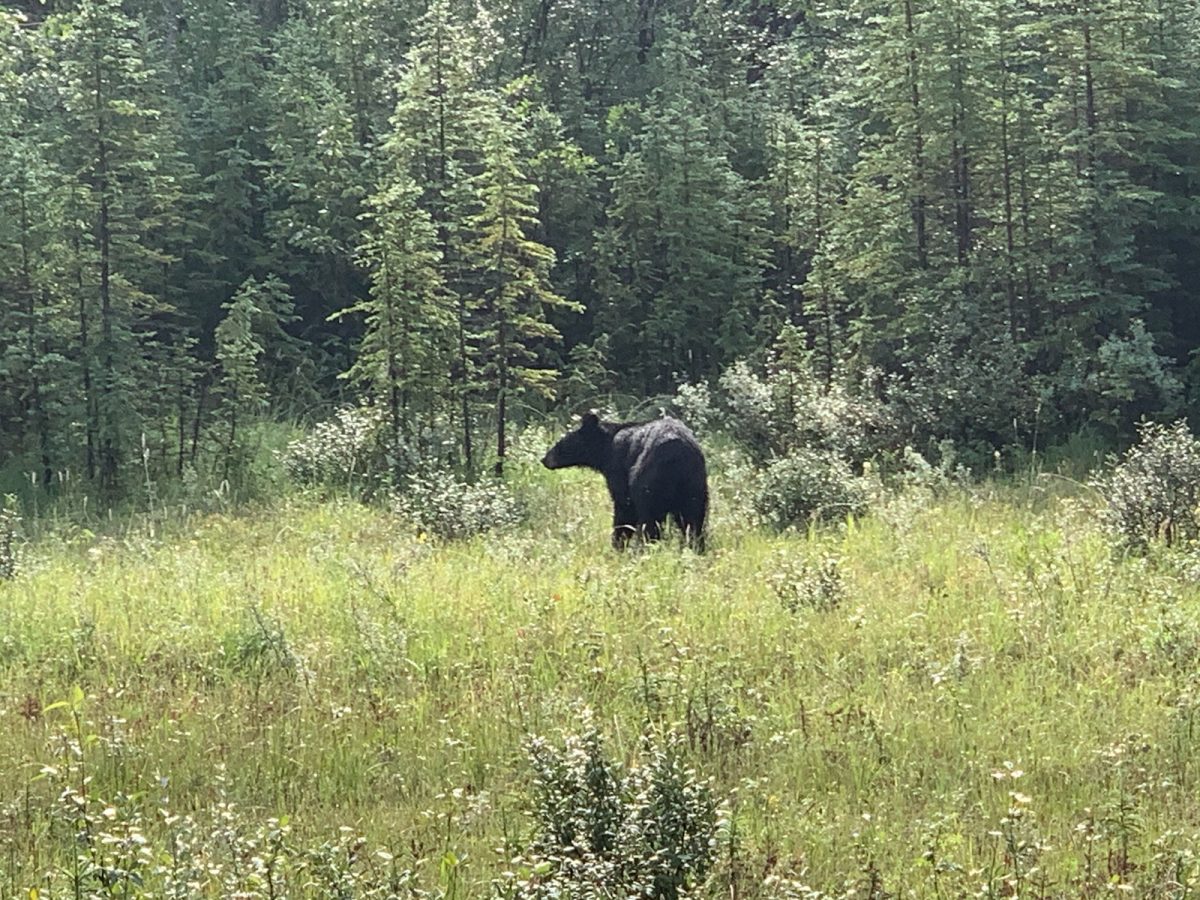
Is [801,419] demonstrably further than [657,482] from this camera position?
Yes

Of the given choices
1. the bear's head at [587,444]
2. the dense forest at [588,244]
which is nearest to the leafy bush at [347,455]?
the dense forest at [588,244]

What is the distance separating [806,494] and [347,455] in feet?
18.7

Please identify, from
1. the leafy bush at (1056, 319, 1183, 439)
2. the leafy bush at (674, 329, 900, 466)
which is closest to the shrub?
the leafy bush at (674, 329, 900, 466)

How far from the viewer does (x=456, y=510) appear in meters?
12.1

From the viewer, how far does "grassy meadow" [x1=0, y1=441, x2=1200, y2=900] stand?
4.85 meters

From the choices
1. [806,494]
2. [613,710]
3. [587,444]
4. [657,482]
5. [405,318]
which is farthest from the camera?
[405,318]

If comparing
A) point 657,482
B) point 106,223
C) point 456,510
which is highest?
point 106,223

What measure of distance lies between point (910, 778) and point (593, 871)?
182 cm

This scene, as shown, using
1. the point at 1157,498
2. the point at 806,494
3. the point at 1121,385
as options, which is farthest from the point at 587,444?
the point at 1121,385

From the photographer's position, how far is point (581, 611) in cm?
809

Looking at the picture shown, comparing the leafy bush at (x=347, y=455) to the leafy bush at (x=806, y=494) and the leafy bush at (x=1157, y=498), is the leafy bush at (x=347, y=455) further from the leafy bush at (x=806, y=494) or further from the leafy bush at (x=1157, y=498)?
the leafy bush at (x=1157, y=498)

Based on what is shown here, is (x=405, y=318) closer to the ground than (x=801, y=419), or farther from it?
farther from it

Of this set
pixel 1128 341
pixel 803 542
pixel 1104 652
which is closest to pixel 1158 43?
pixel 1128 341

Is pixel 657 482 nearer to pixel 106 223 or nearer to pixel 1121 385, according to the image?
pixel 1121 385
